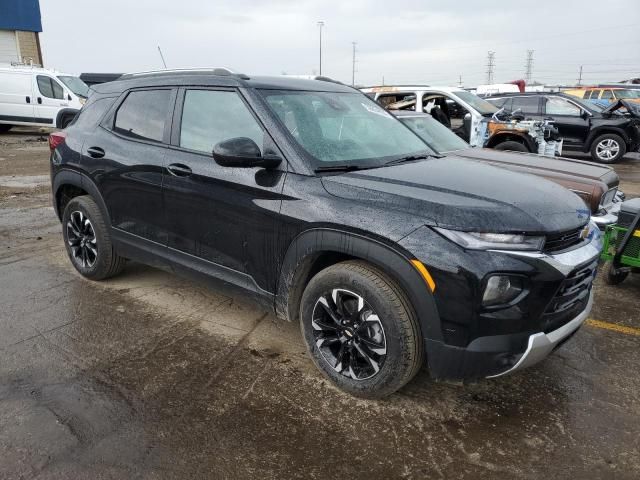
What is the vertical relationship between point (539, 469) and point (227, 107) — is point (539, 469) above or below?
below

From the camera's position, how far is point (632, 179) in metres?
11.0

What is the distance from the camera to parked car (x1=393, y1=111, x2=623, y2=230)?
5359 mm

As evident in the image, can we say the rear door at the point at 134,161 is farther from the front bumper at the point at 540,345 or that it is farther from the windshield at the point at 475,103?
the windshield at the point at 475,103

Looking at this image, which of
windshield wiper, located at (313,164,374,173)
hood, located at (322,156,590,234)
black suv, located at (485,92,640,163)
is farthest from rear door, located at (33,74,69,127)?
hood, located at (322,156,590,234)

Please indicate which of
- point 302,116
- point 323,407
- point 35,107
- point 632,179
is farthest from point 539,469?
point 35,107

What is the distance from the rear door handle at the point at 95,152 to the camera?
4.19m

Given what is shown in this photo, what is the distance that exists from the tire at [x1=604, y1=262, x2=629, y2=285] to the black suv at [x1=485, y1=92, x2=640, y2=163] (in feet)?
28.5

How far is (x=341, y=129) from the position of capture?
3529mm

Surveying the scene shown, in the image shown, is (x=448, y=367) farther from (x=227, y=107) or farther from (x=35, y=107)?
(x=35, y=107)

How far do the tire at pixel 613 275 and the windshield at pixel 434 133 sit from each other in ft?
8.88

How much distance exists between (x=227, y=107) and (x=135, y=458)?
7.08 feet

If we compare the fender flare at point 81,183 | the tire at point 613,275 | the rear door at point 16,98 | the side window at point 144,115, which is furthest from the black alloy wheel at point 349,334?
the rear door at point 16,98

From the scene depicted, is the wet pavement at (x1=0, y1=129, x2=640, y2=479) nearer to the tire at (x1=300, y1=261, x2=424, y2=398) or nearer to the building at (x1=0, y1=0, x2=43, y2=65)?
the tire at (x1=300, y1=261, x2=424, y2=398)

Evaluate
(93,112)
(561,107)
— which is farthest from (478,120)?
(93,112)
